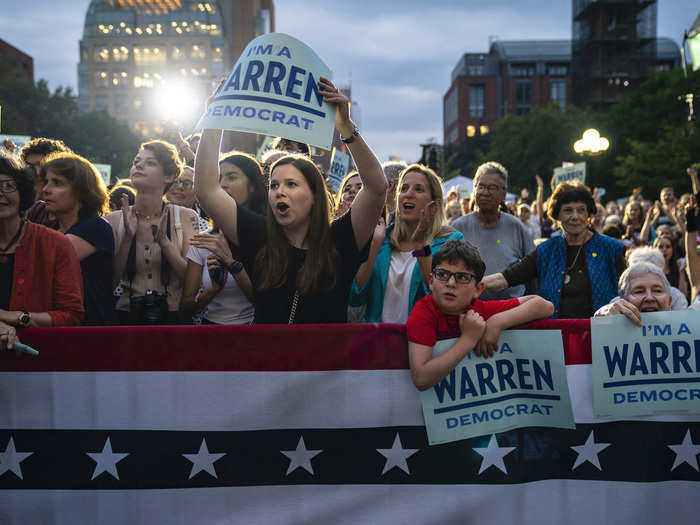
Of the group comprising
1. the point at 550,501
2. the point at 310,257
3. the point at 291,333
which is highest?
the point at 310,257

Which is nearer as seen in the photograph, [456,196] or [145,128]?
[456,196]

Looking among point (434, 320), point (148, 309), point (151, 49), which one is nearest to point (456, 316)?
point (434, 320)

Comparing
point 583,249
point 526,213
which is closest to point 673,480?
point 583,249

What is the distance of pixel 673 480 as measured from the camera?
2.76 meters

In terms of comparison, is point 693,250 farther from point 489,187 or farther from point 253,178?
point 253,178

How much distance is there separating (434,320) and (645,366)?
0.95 m

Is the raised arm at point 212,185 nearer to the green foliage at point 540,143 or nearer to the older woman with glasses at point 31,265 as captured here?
the older woman with glasses at point 31,265

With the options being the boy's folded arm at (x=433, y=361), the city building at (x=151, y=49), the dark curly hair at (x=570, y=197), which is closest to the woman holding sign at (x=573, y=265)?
the dark curly hair at (x=570, y=197)

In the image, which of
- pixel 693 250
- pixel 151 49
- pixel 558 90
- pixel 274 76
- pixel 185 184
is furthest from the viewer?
pixel 151 49

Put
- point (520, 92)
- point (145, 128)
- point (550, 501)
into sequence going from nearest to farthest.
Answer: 1. point (550, 501)
2. point (520, 92)
3. point (145, 128)

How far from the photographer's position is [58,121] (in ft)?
156

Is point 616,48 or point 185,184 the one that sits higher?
point 616,48

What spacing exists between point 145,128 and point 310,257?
11313 cm

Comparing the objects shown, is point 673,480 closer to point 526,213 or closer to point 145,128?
point 526,213
